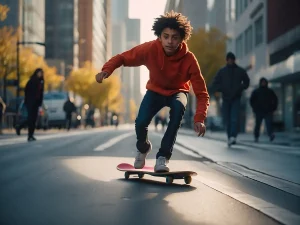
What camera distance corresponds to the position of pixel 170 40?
5.57 metres

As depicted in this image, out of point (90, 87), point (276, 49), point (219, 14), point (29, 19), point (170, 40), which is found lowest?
point (170, 40)

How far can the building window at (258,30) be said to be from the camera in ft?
122

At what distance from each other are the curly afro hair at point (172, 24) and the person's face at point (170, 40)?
4cm

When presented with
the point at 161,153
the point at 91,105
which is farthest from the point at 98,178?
the point at 91,105

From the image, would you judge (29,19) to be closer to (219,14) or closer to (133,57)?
(219,14)

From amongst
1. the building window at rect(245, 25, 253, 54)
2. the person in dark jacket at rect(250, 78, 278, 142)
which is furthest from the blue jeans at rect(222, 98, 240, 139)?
the building window at rect(245, 25, 253, 54)

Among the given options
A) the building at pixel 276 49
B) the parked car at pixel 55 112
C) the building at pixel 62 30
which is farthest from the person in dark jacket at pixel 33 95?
the building at pixel 62 30

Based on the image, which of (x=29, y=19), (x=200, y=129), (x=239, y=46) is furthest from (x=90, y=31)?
(x=200, y=129)

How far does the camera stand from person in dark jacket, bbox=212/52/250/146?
476 inches

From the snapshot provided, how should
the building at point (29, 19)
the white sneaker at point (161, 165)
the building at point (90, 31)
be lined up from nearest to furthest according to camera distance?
1. the white sneaker at point (161, 165)
2. the building at point (29, 19)
3. the building at point (90, 31)

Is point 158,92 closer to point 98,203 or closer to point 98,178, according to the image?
point 98,178

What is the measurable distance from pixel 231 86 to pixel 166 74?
6.50m

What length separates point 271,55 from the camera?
33.2 meters

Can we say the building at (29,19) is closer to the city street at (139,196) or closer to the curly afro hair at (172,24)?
the city street at (139,196)
